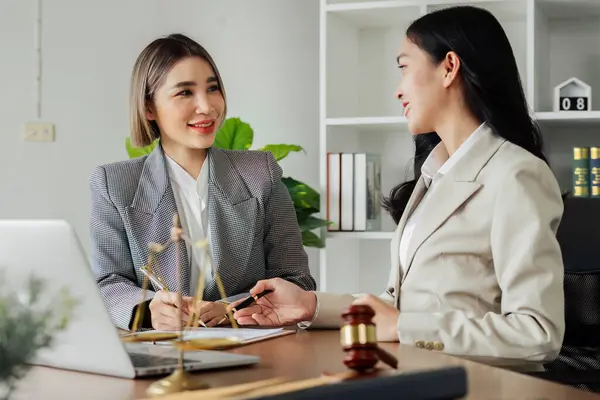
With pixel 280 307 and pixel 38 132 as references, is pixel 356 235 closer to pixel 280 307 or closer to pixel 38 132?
pixel 38 132

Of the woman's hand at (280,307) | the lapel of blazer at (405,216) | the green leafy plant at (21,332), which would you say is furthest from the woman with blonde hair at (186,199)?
the green leafy plant at (21,332)

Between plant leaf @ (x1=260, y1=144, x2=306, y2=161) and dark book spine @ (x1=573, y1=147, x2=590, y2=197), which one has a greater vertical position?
plant leaf @ (x1=260, y1=144, x2=306, y2=161)

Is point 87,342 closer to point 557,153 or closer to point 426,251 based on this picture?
point 426,251

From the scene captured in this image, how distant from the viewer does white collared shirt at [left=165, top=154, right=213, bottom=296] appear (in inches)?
85.8

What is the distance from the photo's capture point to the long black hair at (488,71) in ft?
5.62

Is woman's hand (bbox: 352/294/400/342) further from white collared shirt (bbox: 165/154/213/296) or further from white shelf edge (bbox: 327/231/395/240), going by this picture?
white shelf edge (bbox: 327/231/395/240)

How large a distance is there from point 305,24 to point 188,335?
9.11ft

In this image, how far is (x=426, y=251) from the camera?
1654 mm

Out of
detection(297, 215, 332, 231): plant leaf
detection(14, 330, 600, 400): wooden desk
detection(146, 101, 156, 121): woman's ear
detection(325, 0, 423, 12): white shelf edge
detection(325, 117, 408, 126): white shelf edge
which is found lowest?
detection(14, 330, 600, 400): wooden desk

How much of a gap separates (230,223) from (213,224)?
0.14 ft

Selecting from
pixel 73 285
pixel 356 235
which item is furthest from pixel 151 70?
pixel 73 285

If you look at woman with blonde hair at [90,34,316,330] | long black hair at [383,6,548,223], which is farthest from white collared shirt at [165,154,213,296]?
long black hair at [383,6,548,223]

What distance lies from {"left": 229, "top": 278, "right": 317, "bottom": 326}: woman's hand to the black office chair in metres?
0.89

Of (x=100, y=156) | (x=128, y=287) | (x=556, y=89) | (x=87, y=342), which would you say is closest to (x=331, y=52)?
(x=556, y=89)
